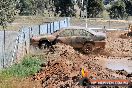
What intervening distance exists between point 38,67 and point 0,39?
3.88 metres

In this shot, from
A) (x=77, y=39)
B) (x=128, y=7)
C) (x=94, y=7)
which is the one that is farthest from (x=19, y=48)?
(x=128, y=7)

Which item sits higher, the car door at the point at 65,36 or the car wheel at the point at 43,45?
the car door at the point at 65,36

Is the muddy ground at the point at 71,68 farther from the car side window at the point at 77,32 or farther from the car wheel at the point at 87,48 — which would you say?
the car side window at the point at 77,32

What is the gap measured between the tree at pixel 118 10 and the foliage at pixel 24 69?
66237 mm

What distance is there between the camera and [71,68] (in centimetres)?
1783

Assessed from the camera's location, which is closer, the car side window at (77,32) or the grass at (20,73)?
the grass at (20,73)

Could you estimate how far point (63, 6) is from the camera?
281 feet

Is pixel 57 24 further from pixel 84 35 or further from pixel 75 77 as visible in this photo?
pixel 75 77

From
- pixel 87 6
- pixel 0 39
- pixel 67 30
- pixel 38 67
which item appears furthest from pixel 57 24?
pixel 87 6

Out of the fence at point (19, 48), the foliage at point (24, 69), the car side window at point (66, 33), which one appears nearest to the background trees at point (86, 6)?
the fence at point (19, 48)

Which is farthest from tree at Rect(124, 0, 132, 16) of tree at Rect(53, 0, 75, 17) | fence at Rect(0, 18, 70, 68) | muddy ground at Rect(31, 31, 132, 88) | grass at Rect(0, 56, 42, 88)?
grass at Rect(0, 56, 42, 88)

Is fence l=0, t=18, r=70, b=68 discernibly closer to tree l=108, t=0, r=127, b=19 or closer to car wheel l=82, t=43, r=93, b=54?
car wheel l=82, t=43, r=93, b=54

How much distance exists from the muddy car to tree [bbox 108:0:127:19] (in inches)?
2318

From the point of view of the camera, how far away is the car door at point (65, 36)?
1046 inches
